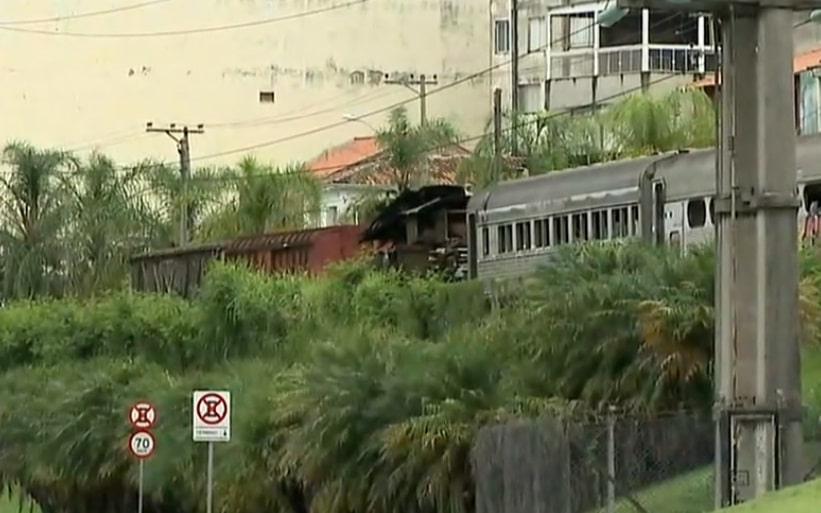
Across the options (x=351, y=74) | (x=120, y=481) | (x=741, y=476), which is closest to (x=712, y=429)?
(x=741, y=476)

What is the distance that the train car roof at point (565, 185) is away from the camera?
105 feet

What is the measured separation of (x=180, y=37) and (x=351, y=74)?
23.7 feet

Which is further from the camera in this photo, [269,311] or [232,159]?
[232,159]

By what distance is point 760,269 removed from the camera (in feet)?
51.9

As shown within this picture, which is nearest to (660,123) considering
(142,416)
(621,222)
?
(621,222)

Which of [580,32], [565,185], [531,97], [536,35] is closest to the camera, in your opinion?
[565,185]

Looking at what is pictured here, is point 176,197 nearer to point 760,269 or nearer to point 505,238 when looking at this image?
point 505,238

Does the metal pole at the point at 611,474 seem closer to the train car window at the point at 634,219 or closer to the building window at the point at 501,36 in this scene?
the train car window at the point at 634,219

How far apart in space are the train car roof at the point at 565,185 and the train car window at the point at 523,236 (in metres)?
0.42

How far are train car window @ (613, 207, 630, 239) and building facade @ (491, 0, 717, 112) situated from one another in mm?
33011

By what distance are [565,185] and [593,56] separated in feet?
121

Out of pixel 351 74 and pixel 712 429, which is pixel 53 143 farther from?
pixel 712 429

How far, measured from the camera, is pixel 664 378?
19453 millimetres

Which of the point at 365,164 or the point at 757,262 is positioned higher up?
the point at 365,164
